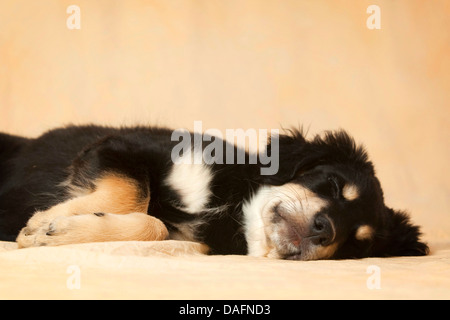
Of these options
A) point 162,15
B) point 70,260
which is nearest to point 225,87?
point 162,15

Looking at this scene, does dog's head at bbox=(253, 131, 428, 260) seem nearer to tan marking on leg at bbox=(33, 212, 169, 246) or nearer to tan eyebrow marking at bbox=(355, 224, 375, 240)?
tan eyebrow marking at bbox=(355, 224, 375, 240)

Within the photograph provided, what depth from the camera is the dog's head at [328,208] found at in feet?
10.9

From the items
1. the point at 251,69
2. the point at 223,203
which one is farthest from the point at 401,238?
the point at 251,69

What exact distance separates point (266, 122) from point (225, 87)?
1.66ft

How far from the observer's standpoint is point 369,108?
18.5ft

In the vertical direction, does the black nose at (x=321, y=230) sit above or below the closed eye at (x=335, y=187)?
below

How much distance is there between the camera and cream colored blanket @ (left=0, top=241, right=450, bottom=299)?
218 cm

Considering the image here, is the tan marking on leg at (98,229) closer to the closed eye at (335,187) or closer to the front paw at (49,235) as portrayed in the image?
the front paw at (49,235)

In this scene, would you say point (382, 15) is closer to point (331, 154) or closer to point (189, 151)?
point (331, 154)

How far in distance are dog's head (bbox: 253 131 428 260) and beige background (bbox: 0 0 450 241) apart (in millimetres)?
1710

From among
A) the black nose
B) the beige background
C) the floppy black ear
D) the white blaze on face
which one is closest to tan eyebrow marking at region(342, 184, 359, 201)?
the white blaze on face

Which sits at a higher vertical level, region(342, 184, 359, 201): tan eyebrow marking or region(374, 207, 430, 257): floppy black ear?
region(342, 184, 359, 201): tan eyebrow marking

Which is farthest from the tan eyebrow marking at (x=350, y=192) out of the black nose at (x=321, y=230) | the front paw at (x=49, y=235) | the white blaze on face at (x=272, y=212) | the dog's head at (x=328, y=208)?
the front paw at (x=49, y=235)

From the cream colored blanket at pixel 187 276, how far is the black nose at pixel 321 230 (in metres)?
0.19
